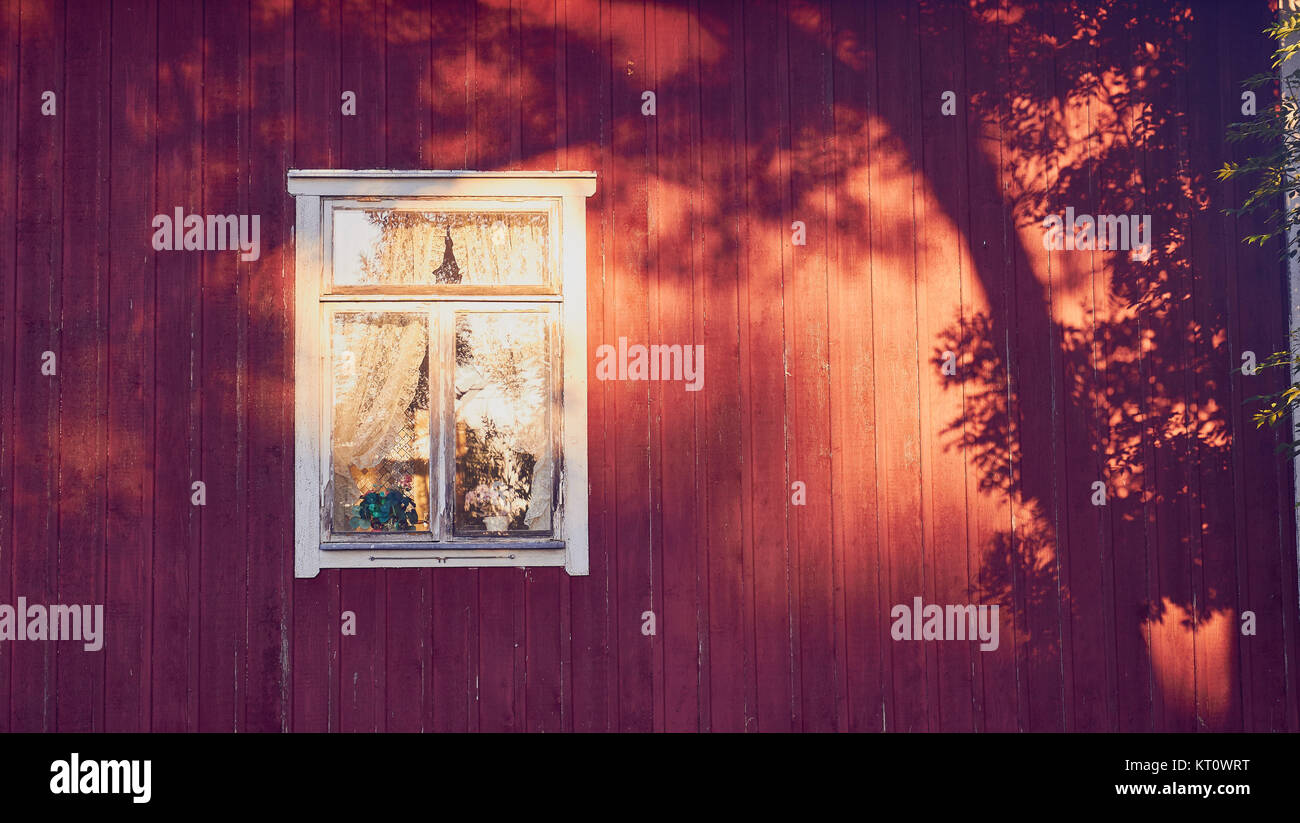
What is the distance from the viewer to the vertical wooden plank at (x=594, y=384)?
408 cm

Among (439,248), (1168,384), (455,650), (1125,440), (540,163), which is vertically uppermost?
(540,163)

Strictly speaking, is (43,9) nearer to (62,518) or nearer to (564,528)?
(62,518)

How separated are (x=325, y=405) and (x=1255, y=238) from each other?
4.10 meters

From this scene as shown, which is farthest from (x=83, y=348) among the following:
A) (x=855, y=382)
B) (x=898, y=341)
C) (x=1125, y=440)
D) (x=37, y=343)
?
(x=1125, y=440)

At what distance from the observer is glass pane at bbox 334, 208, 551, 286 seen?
13.6 feet

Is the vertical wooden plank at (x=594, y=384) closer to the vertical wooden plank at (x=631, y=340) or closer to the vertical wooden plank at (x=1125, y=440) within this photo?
the vertical wooden plank at (x=631, y=340)

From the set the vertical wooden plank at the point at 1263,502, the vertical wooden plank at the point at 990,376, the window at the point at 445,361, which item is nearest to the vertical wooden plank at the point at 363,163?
the window at the point at 445,361

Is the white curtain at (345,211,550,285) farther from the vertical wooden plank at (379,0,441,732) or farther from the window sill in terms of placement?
the window sill

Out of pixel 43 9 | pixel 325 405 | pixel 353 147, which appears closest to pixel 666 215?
pixel 353 147

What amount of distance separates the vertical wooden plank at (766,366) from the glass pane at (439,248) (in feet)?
3.16

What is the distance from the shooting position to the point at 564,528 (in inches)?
161

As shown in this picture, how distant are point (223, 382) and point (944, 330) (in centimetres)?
320

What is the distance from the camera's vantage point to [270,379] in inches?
161

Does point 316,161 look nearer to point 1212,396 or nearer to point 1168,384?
point 1168,384
